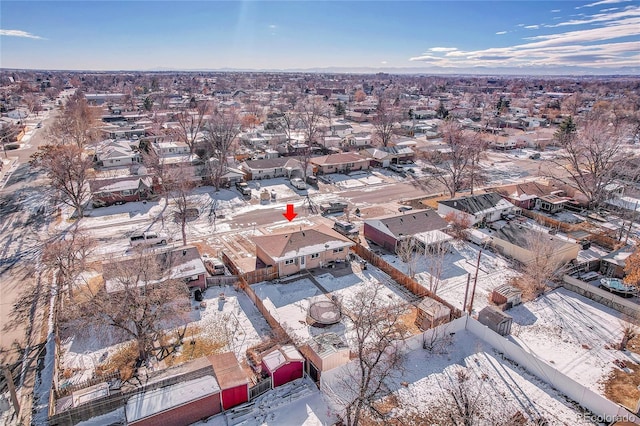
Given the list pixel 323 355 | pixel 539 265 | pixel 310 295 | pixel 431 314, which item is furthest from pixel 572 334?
pixel 310 295

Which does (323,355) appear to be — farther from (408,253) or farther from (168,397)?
(408,253)

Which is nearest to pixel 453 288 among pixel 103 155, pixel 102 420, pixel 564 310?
pixel 564 310

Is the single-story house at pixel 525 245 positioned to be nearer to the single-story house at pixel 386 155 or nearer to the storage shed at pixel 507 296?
the storage shed at pixel 507 296

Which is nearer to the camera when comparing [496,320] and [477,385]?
[477,385]

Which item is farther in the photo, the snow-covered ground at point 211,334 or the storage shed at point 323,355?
the snow-covered ground at point 211,334

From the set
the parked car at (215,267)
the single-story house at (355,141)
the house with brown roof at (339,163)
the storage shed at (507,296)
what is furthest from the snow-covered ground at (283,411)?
the single-story house at (355,141)

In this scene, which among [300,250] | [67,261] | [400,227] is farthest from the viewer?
[400,227]

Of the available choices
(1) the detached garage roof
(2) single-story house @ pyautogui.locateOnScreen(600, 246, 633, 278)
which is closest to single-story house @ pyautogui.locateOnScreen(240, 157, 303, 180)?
(2) single-story house @ pyautogui.locateOnScreen(600, 246, 633, 278)
